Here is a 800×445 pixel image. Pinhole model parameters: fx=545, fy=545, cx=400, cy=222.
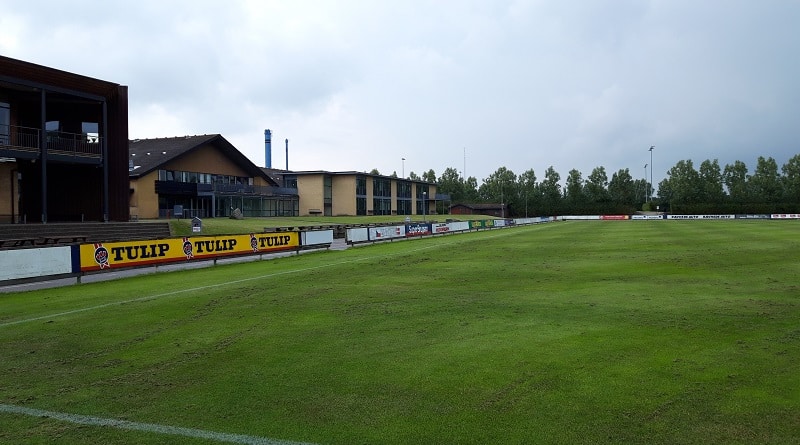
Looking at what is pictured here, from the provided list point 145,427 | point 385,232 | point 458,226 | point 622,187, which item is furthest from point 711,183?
point 145,427

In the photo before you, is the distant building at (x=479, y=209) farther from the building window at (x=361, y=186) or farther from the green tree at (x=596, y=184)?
the building window at (x=361, y=186)

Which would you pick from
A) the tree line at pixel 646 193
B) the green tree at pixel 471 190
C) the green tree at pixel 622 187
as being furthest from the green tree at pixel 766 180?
the green tree at pixel 471 190

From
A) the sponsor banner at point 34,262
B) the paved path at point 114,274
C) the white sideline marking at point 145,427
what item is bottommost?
the paved path at point 114,274

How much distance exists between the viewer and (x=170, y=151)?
182 feet

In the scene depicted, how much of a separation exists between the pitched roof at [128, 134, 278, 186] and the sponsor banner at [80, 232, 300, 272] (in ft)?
91.7

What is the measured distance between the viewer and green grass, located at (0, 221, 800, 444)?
5.28m

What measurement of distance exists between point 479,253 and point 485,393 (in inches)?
822

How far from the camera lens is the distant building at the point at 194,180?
52.2 metres

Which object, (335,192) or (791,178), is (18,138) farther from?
(791,178)

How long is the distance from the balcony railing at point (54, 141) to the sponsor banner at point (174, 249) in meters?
14.5

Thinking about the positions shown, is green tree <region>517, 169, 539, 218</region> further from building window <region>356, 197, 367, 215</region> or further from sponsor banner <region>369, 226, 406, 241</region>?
sponsor banner <region>369, 226, 406, 241</region>

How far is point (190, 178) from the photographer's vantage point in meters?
56.7

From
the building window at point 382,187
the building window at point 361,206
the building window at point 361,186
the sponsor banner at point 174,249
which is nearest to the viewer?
the sponsor banner at point 174,249

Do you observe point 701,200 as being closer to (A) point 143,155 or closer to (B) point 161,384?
(A) point 143,155
